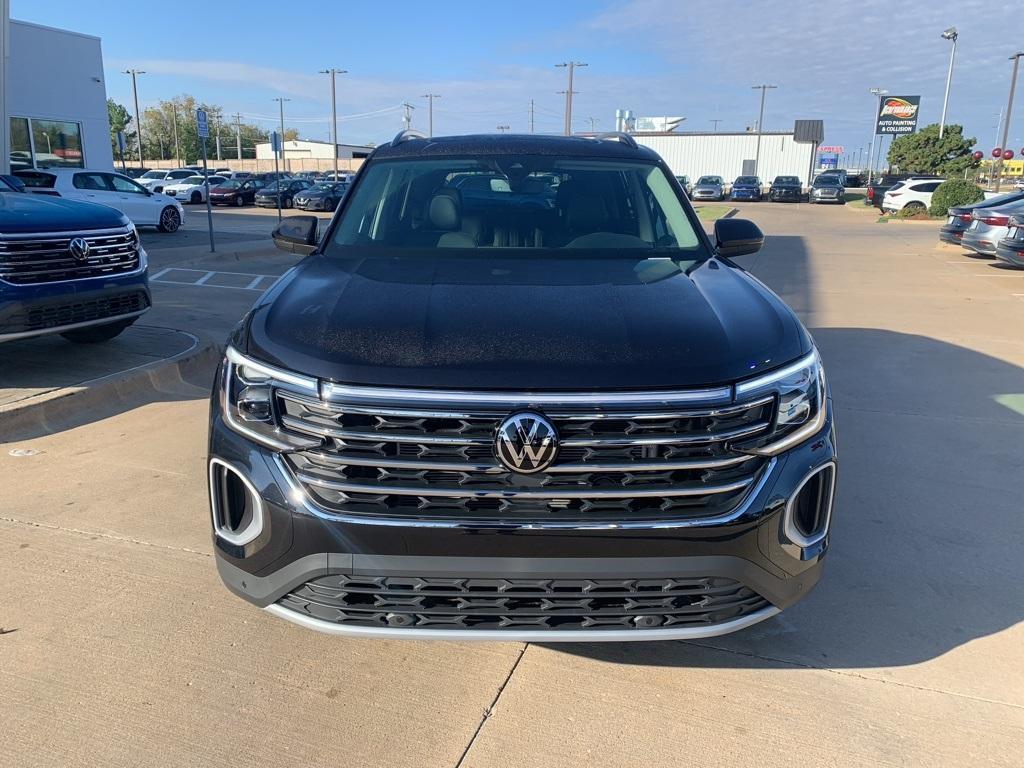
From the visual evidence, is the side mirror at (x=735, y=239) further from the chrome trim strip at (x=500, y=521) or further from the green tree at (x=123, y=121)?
the green tree at (x=123, y=121)

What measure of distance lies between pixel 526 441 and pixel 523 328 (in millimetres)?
427

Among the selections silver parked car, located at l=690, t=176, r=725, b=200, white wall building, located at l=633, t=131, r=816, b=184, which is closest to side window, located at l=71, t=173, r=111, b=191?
silver parked car, located at l=690, t=176, r=725, b=200

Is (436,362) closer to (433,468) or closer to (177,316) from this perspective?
(433,468)

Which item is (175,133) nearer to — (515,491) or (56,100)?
(56,100)

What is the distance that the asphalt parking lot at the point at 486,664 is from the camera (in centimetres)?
241

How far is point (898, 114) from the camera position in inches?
2534

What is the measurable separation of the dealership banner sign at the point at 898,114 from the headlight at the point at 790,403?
67.9 metres

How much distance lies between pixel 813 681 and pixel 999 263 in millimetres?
15297

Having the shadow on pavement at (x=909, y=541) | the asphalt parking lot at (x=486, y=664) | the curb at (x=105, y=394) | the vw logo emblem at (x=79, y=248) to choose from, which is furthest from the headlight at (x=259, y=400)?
the vw logo emblem at (x=79, y=248)

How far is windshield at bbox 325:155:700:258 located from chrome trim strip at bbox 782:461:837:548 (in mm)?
1385

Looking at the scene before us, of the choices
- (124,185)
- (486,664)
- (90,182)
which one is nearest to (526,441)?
(486,664)

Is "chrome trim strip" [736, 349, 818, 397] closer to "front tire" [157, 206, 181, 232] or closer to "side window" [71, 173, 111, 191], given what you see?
"side window" [71, 173, 111, 191]

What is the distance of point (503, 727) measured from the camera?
98.1 inches

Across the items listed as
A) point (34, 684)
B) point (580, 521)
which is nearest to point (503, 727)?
point (580, 521)
